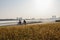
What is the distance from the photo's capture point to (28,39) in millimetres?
3529

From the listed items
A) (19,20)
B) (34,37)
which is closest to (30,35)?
(34,37)

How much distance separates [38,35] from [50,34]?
0.33m

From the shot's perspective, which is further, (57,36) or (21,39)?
(57,36)

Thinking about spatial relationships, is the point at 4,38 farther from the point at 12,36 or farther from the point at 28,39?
the point at 28,39

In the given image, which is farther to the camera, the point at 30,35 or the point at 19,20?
the point at 19,20

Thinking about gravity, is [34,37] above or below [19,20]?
above

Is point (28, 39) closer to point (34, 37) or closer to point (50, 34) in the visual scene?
point (34, 37)

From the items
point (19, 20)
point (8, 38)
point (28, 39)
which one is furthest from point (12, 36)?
point (19, 20)

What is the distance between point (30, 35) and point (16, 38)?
1.66 ft

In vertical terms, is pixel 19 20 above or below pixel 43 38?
below

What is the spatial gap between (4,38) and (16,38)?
0.97 feet

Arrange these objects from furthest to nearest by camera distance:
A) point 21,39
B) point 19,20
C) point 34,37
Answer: point 19,20, point 34,37, point 21,39

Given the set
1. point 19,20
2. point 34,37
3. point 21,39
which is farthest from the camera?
point 19,20

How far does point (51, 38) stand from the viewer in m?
3.70
